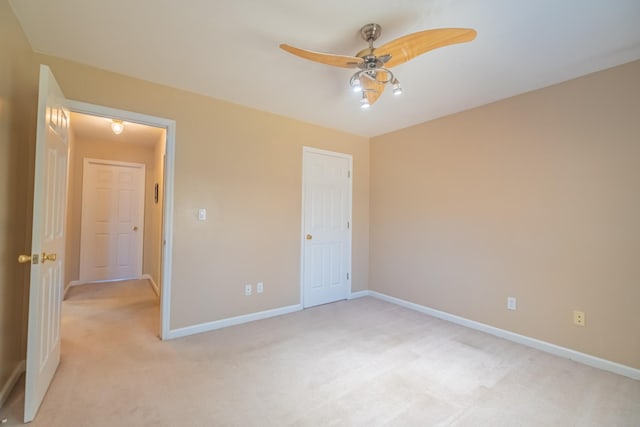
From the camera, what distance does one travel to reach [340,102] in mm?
3041

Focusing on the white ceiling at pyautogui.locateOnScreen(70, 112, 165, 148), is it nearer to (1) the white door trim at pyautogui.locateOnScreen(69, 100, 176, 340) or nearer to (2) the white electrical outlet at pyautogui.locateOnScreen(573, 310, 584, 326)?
(1) the white door trim at pyautogui.locateOnScreen(69, 100, 176, 340)

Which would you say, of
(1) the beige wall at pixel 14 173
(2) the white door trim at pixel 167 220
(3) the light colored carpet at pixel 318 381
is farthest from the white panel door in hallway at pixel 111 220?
(1) the beige wall at pixel 14 173

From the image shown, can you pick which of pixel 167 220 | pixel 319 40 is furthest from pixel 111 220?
pixel 319 40

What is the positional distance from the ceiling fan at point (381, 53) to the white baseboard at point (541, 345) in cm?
262

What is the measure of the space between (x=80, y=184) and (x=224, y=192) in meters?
3.42

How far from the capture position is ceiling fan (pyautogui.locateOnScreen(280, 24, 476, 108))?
60.3 inches

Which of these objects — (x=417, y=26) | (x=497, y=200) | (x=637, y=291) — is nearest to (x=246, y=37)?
(x=417, y=26)

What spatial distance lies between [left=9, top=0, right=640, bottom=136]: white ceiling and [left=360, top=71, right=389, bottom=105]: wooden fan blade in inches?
10.2

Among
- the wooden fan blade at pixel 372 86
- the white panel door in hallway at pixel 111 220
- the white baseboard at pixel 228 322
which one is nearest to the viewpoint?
the wooden fan blade at pixel 372 86

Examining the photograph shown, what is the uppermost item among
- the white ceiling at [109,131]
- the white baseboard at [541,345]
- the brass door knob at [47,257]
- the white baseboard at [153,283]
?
the white ceiling at [109,131]

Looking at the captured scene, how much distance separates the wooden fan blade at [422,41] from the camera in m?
1.50

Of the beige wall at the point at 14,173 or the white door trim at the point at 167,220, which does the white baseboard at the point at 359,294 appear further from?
the beige wall at the point at 14,173

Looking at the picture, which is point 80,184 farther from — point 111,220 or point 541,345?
point 541,345

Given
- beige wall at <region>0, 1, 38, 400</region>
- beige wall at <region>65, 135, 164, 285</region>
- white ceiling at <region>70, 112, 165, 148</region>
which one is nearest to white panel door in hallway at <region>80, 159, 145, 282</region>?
beige wall at <region>65, 135, 164, 285</region>
